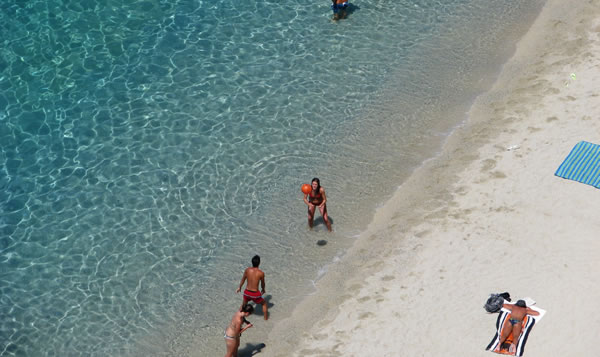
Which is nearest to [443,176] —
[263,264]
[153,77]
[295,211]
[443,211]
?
[443,211]

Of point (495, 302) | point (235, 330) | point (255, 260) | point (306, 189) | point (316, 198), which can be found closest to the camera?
point (235, 330)

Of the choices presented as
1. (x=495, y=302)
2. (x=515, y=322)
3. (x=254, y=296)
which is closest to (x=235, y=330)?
(x=254, y=296)

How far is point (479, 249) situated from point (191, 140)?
27.8ft

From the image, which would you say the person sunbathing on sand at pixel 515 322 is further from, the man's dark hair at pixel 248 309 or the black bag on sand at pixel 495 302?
the man's dark hair at pixel 248 309

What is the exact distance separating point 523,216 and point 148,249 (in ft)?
28.5

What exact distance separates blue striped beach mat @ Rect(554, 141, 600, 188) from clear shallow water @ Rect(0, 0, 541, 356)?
141 inches

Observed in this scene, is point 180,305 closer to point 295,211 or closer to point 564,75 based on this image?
point 295,211

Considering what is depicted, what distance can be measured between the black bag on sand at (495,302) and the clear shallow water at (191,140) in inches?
157

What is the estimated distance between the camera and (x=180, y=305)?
1777 cm

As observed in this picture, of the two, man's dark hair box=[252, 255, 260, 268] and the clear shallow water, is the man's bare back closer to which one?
man's dark hair box=[252, 255, 260, 268]

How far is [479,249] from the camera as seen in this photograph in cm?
1744

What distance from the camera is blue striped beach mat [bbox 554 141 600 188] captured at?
18.6 m

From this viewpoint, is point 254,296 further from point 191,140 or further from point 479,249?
point 191,140

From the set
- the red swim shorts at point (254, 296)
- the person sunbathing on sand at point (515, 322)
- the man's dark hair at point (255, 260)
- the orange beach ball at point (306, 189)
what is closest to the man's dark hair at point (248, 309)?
the red swim shorts at point (254, 296)
